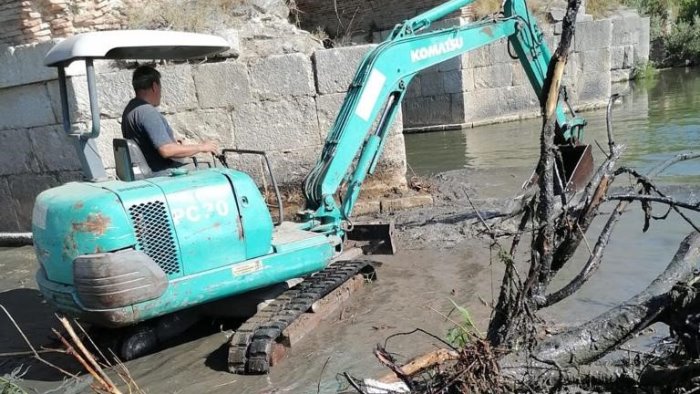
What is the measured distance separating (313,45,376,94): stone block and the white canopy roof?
2794 millimetres

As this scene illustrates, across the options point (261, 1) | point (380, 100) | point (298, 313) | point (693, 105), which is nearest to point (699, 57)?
point (693, 105)

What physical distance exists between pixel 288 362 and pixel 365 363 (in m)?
0.51

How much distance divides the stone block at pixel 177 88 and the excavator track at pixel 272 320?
3.34 meters

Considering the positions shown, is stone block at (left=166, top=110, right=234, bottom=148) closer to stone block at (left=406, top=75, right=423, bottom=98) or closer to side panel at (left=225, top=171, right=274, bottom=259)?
side panel at (left=225, top=171, right=274, bottom=259)

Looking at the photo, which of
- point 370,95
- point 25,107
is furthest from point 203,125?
point 370,95

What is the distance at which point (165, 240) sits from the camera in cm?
398

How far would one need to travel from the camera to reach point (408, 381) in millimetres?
2572

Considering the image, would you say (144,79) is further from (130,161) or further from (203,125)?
(203,125)

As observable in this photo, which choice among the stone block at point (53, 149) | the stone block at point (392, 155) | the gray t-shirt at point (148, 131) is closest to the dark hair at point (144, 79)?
the gray t-shirt at point (148, 131)

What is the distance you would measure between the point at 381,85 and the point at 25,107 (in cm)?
441

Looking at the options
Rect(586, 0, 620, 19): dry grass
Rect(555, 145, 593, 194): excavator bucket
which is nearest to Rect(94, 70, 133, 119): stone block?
Rect(555, 145, 593, 194): excavator bucket

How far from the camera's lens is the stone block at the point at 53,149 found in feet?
24.4

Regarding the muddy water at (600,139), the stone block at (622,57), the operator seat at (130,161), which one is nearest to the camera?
the operator seat at (130,161)

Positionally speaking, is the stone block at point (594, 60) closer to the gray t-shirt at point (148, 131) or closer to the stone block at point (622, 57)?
the stone block at point (622, 57)
